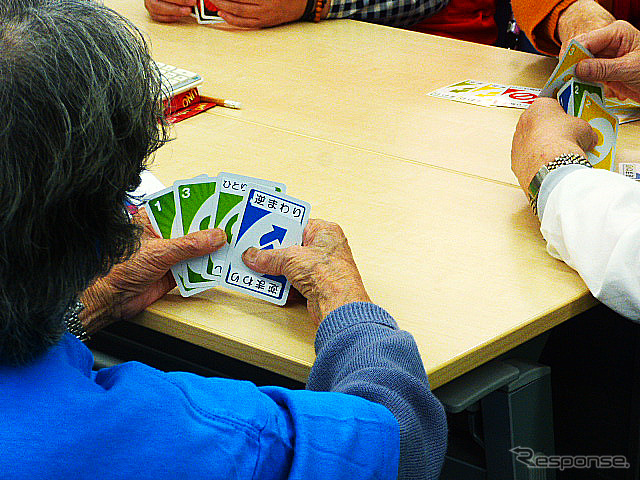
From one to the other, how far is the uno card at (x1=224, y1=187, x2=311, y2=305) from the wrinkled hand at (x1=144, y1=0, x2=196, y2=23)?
1.48 meters

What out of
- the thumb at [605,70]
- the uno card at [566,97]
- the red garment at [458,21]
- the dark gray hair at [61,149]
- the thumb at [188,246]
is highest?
the dark gray hair at [61,149]

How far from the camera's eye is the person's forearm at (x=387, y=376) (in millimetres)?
832

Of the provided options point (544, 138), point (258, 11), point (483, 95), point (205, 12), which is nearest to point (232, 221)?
point (544, 138)

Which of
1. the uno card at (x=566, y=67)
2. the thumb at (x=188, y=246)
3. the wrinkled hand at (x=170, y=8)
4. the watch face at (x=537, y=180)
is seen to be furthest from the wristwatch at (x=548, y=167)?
the wrinkled hand at (x=170, y=8)

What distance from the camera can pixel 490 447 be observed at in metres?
1.14

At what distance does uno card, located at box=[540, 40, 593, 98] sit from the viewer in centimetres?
147

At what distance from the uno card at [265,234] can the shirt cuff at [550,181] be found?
0.40 meters

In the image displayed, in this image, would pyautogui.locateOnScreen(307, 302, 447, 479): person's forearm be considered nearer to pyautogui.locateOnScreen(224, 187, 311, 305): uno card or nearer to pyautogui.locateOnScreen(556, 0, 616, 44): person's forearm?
pyautogui.locateOnScreen(224, 187, 311, 305): uno card

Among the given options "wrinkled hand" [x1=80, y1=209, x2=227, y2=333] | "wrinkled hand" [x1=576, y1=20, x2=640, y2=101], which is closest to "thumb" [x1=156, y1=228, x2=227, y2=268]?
"wrinkled hand" [x1=80, y1=209, x2=227, y2=333]

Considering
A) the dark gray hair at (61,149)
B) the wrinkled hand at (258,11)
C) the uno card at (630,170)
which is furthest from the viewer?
the wrinkled hand at (258,11)

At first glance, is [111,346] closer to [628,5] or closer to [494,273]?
[494,273]

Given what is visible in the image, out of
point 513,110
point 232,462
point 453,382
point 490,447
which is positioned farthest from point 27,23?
point 513,110

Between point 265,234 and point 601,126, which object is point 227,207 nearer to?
point 265,234

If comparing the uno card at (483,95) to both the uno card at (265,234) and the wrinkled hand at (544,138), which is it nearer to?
the wrinkled hand at (544,138)
